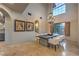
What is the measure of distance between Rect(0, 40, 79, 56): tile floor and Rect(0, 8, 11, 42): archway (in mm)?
193

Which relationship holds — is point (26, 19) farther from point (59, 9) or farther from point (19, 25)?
point (59, 9)

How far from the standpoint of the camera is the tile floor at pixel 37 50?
2678 mm

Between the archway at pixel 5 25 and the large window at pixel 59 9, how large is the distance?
1014 millimetres

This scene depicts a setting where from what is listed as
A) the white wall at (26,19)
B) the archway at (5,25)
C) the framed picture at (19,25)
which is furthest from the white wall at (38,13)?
the archway at (5,25)

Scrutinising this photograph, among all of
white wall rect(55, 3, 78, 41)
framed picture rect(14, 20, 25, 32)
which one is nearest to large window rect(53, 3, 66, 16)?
white wall rect(55, 3, 78, 41)

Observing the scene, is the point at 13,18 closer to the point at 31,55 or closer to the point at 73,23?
the point at 31,55

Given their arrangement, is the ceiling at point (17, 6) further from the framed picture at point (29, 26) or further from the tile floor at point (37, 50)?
the tile floor at point (37, 50)

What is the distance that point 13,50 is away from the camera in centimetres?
271

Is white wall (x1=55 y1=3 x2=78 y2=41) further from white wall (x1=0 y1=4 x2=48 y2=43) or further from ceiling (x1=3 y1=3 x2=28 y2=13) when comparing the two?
ceiling (x1=3 y1=3 x2=28 y2=13)

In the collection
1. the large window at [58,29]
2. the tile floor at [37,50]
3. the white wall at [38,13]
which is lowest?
the tile floor at [37,50]

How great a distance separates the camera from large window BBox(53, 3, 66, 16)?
2.73 metres

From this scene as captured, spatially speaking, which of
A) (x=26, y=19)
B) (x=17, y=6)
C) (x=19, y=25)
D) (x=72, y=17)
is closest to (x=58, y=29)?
(x=72, y=17)

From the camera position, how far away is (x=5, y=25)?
9.42ft

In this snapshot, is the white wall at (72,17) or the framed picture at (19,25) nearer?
the white wall at (72,17)
